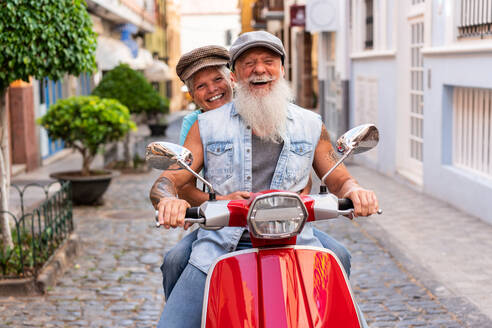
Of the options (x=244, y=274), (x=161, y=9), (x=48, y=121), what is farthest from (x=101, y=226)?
(x=161, y=9)

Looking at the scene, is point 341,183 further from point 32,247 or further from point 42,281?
point 32,247

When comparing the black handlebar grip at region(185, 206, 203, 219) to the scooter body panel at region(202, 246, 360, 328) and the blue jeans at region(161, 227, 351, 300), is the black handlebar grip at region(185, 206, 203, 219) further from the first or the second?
the blue jeans at region(161, 227, 351, 300)

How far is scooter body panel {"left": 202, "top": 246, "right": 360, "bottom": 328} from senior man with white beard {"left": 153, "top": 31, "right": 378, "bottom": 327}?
1.07 feet

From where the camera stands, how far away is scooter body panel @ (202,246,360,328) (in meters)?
2.30

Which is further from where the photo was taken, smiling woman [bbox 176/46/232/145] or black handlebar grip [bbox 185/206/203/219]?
smiling woman [bbox 176/46/232/145]

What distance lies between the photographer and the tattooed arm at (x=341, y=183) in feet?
8.43

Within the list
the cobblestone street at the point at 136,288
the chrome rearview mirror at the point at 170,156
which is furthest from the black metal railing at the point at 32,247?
the chrome rearview mirror at the point at 170,156

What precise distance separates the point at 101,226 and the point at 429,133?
15.7ft

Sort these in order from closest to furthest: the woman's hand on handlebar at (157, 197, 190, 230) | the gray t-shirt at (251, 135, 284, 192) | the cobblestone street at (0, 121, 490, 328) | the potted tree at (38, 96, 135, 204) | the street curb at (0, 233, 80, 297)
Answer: the woman's hand on handlebar at (157, 197, 190, 230) → the gray t-shirt at (251, 135, 284, 192) → the cobblestone street at (0, 121, 490, 328) → the street curb at (0, 233, 80, 297) → the potted tree at (38, 96, 135, 204)

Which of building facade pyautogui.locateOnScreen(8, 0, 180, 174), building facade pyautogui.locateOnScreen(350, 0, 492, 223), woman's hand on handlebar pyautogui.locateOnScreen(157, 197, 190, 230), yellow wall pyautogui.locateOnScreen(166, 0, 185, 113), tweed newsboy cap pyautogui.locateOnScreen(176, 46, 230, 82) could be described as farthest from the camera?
yellow wall pyautogui.locateOnScreen(166, 0, 185, 113)

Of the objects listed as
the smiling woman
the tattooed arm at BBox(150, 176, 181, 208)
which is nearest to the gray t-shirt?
the tattooed arm at BBox(150, 176, 181, 208)

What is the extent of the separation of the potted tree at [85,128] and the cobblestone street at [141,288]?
3.96ft

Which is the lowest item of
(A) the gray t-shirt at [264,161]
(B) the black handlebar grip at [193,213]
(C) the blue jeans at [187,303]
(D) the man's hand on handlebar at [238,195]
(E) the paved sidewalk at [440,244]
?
(E) the paved sidewalk at [440,244]

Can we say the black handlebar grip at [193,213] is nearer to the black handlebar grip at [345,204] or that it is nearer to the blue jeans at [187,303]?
the blue jeans at [187,303]
